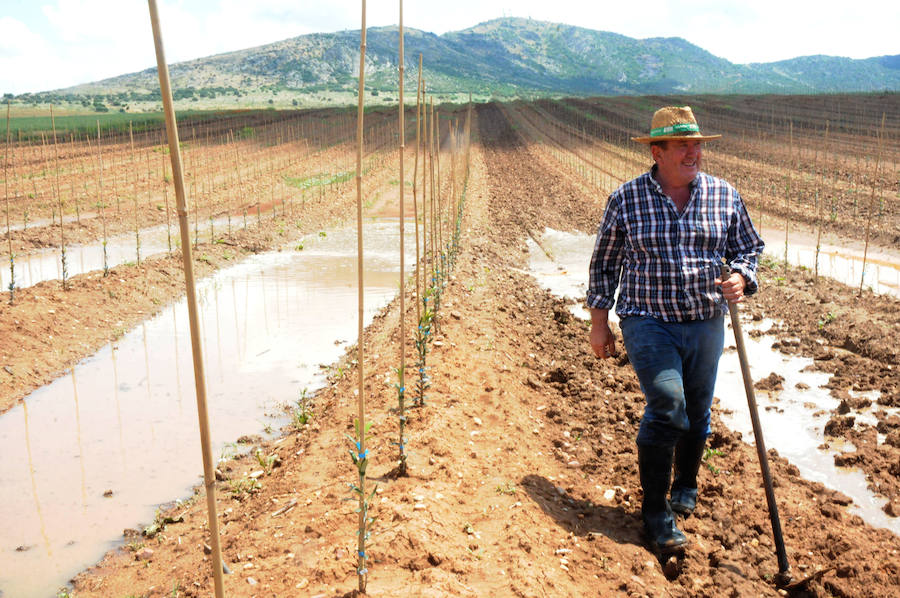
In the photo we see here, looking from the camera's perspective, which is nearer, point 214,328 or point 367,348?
point 367,348

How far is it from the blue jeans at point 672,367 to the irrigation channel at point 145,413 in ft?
9.95

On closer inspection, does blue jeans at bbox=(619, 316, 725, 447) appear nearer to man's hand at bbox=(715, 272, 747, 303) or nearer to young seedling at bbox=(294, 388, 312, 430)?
man's hand at bbox=(715, 272, 747, 303)

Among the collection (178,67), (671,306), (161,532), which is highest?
(178,67)

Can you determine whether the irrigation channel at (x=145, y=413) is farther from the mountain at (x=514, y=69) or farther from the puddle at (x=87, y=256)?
the mountain at (x=514, y=69)

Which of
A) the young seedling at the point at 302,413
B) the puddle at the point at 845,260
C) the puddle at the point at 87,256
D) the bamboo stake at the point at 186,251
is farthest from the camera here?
the puddle at the point at 87,256

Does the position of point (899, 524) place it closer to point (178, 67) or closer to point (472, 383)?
point (472, 383)

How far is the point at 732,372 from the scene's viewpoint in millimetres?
5875

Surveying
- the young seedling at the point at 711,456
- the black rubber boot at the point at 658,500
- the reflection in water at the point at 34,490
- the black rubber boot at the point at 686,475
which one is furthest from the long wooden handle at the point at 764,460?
the reflection in water at the point at 34,490

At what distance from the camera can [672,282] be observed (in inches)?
112

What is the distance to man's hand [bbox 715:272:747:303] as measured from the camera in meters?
2.81

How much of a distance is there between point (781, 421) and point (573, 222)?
9.18m

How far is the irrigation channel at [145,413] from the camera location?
3.98 m

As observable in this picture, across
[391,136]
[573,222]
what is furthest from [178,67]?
[573,222]

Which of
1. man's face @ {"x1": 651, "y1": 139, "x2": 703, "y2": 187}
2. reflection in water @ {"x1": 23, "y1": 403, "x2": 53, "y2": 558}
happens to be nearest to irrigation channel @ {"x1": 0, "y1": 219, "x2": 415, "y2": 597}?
reflection in water @ {"x1": 23, "y1": 403, "x2": 53, "y2": 558}
